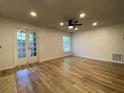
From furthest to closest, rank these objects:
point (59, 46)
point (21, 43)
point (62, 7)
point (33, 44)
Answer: point (59, 46)
point (33, 44)
point (21, 43)
point (62, 7)

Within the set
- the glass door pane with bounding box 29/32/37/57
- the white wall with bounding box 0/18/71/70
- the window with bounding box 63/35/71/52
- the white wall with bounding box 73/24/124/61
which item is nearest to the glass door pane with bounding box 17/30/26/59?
the white wall with bounding box 0/18/71/70

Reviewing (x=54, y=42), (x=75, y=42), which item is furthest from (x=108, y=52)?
(x=54, y=42)

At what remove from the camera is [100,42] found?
17.7 ft

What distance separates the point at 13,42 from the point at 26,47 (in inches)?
30.8

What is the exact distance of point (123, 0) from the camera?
7.07 ft

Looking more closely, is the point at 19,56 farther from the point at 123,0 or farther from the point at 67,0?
the point at 123,0

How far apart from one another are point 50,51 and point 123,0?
4.70 metres

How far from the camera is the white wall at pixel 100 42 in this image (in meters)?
4.59

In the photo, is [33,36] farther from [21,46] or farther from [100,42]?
[100,42]

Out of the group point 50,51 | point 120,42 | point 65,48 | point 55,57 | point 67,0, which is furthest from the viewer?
point 65,48

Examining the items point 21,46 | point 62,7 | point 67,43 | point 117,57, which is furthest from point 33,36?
point 117,57

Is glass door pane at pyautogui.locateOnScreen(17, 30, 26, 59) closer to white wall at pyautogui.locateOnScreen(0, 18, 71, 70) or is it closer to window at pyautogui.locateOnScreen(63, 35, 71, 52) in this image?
white wall at pyautogui.locateOnScreen(0, 18, 71, 70)

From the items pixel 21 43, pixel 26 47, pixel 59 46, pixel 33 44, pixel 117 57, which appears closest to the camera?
pixel 21 43

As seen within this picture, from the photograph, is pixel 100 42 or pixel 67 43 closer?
pixel 100 42
